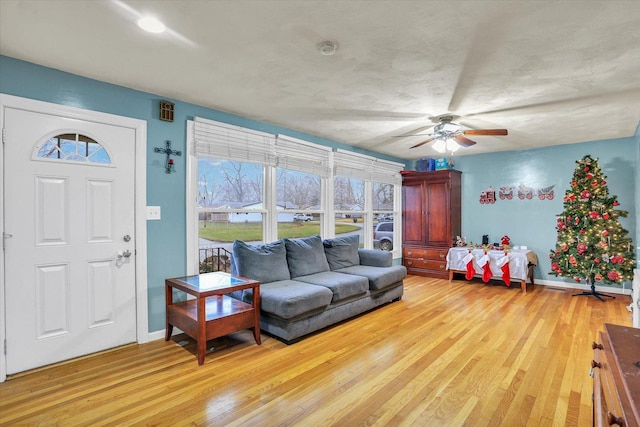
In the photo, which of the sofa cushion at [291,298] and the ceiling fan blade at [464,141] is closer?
the sofa cushion at [291,298]

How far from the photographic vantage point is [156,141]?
3.19 meters

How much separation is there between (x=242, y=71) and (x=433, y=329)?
3.09 meters

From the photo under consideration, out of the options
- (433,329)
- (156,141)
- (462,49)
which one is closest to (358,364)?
(433,329)

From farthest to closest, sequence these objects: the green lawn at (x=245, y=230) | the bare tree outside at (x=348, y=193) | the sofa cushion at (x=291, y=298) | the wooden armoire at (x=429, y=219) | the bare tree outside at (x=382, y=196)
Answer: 1. the bare tree outside at (x=382, y=196)
2. the wooden armoire at (x=429, y=219)
3. the bare tree outside at (x=348, y=193)
4. the green lawn at (x=245, y=230)
5. the sofa cushion at (x=291, y=298)

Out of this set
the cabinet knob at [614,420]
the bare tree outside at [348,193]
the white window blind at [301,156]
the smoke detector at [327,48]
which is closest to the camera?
the cabinet knob at [614,420]

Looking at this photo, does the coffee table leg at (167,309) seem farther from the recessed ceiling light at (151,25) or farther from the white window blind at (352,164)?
the white window blind at (352,164)

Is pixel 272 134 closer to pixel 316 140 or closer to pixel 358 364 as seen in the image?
pixel 316 140

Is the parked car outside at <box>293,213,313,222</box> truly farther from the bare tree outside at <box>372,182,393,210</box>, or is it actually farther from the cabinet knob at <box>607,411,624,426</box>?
the cabinet knob at <box>607,411,624,426</box>

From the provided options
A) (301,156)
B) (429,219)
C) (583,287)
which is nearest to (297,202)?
(301,156)

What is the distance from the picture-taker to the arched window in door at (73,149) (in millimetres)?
2623

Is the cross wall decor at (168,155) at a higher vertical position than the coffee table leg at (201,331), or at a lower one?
higher

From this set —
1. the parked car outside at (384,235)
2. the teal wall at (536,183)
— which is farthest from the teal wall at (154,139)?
Answer: the teal wall at (536,183)

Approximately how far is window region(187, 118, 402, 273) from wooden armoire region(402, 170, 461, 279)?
44.0 inches

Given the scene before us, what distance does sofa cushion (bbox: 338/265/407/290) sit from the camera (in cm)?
396
